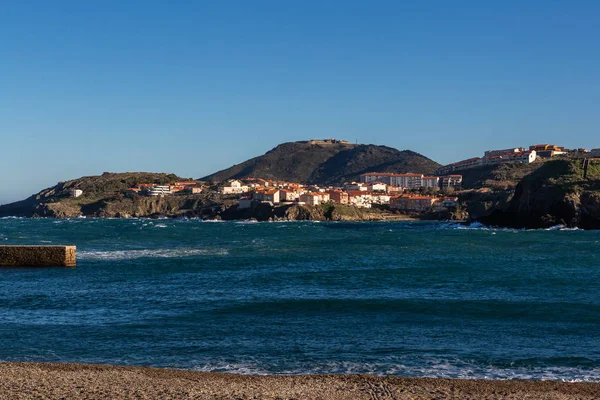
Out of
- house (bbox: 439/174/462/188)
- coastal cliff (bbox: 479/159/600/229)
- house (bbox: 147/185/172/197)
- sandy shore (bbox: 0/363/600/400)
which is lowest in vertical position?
sandy shore (bbox: 0/363/600/400)

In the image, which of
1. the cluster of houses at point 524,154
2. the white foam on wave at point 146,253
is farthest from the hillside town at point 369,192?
the white foam on wave at point 146,253

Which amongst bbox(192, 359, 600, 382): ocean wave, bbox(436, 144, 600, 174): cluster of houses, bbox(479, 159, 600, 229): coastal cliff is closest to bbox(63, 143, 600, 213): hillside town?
bbox(436, 144, 600, 174): cluster of houses

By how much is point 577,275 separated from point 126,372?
81.8 feet

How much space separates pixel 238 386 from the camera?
13.4m

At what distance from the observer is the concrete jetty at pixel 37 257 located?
3575 centimetres

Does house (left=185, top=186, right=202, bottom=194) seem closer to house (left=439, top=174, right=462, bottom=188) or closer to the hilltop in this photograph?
the hilltop

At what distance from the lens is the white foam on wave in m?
42.7

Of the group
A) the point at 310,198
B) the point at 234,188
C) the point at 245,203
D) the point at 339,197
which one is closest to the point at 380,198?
the point at 339,197

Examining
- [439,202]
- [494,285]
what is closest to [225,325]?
[494,285]

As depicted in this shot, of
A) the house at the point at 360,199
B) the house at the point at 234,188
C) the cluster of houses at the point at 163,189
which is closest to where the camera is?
the house at the point at 360,199

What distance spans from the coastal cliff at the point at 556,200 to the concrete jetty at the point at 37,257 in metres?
63.2

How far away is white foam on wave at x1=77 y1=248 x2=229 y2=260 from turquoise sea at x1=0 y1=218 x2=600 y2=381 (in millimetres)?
2605

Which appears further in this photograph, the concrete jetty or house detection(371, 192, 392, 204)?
house detection(371, 192, 392, 204)

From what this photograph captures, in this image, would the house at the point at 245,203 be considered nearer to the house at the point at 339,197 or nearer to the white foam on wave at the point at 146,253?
the house at the point at 339,197
